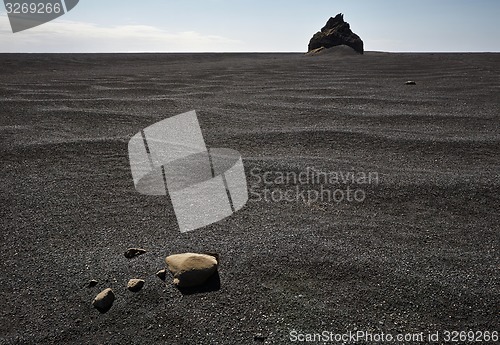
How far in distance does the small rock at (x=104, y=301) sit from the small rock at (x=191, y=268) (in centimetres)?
15

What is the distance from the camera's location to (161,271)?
0.98 m

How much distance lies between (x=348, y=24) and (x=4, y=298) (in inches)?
508

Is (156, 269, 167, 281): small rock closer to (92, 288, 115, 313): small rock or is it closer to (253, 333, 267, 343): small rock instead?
(92, 288, 115, 313): small rock

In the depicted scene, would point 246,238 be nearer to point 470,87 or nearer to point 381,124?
point 381,124

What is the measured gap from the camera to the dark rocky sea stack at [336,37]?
38.0ft

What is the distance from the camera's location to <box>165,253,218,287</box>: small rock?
3.09ft

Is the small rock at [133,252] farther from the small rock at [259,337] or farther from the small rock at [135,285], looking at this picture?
the small rock at [259,337]

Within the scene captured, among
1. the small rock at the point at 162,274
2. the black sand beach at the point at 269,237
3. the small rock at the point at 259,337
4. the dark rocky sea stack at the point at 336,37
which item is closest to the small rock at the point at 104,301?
the black sand beach at the point at 269,237

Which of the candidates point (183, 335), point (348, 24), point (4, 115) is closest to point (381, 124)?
point (183, 335)

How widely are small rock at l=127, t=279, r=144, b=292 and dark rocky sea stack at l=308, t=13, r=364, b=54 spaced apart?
11.6m

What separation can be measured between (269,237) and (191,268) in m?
0.28

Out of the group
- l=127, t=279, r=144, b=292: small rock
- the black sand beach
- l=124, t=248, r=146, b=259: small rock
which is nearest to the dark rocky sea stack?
the black sand beach

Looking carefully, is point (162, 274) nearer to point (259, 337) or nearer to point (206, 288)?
point (206, 288)

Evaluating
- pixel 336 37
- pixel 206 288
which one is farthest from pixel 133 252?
pixel 336 37
